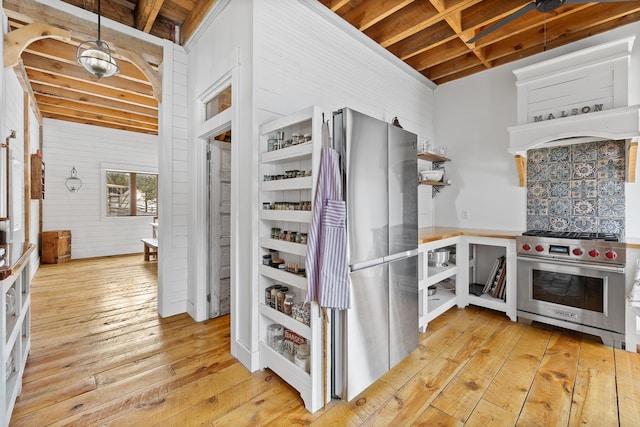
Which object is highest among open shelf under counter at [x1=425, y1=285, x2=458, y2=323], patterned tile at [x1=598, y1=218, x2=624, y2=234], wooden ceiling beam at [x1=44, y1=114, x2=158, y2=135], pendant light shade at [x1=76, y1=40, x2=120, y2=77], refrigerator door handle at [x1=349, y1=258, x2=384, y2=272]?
wooden ceiling beam at [x1=44, y1=114, x2=158, y2=135]

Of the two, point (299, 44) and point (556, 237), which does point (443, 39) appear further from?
point (556, 237)

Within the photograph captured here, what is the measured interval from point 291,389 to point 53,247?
6.45 metres

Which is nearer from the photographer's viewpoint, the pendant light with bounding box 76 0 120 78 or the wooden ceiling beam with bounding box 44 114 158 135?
the pendant light with bounding box 76 0 120 78

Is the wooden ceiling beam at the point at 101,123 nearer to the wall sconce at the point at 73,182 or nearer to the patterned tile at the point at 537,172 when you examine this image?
the wall sconce at the point at 73,182

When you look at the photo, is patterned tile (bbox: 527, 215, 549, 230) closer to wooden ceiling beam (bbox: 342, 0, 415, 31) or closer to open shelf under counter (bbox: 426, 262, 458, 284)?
open shelf under counter (bbox: 426, 262, 458, 284)

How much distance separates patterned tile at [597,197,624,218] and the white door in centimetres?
394

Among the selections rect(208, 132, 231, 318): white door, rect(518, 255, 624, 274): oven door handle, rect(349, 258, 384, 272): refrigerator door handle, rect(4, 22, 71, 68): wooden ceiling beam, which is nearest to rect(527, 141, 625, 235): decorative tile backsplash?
rect(518, 255, 624, 274): oven door handle

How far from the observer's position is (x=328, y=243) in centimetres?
168

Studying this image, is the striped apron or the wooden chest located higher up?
the striped apron

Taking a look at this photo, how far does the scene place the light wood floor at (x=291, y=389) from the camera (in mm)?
1695

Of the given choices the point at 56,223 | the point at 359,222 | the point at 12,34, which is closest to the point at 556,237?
the point at 359,222

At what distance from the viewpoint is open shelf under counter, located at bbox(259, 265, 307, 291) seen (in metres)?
1.87

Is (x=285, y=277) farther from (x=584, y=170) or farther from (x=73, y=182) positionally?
(x=73, y=182)

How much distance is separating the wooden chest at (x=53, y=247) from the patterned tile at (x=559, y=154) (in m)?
8.38
